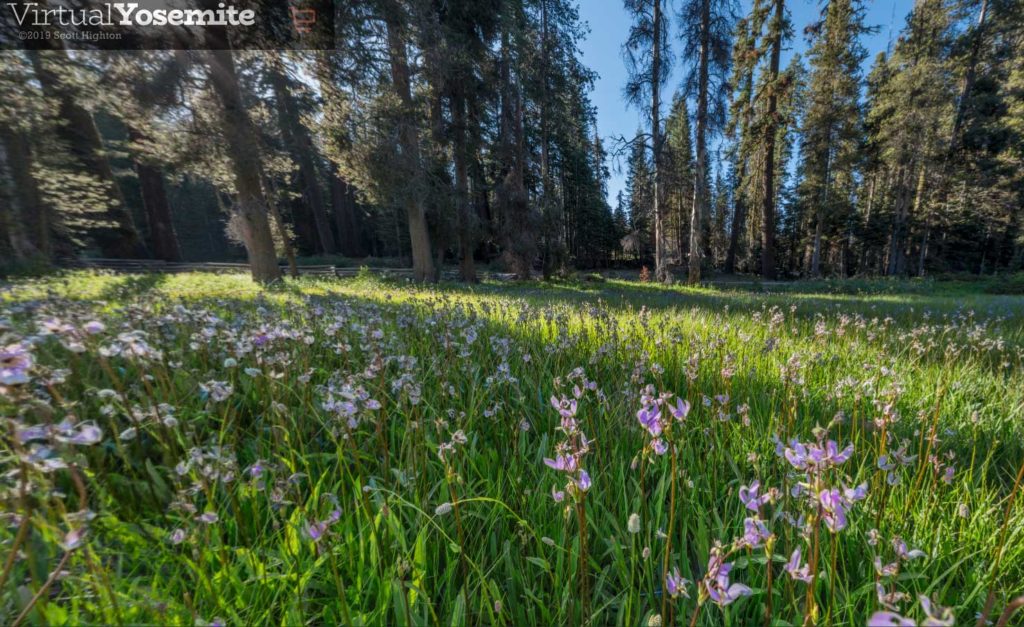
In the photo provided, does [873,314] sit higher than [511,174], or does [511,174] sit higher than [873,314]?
[511,174]

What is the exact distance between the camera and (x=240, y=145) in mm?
10188

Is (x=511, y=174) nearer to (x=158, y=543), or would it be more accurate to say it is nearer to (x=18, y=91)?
(x=18, y=91)

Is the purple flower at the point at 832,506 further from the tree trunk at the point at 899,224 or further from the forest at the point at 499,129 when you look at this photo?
the tree trunk at the point at 899,224

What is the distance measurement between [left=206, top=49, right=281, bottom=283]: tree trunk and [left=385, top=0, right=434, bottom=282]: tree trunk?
4.15 meters

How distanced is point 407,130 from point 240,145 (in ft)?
15.5

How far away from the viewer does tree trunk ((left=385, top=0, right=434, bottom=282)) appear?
37.1ft

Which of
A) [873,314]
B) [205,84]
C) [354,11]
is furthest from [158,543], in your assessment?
[354,11]

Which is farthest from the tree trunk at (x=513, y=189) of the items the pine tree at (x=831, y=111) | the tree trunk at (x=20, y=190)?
the pine tree at (x=831, y=111)

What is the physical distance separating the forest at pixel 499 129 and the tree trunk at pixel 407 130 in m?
0.07

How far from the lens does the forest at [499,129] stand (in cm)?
1002

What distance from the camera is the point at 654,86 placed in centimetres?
1697

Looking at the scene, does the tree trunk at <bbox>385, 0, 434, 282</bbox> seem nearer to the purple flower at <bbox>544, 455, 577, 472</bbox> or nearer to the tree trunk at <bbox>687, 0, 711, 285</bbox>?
the tree trunk at <bbox>687, 0, 711, 285</bbox>

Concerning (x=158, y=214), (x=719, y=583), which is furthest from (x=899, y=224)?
(x=158, y=214)

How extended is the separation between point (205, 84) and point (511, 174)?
33.9 feet
